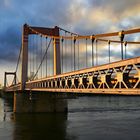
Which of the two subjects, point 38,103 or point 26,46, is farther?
point 26,46

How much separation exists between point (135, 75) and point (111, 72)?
145 inches

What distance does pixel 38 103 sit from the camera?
75.2 metres

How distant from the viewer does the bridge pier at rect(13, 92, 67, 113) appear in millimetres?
74500

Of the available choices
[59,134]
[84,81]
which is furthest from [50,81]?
[84,81]

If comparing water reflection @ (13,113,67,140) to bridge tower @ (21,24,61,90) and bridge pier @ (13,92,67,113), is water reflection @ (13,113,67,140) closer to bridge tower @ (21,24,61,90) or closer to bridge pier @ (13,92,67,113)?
bridge tower @ (21,24,61,90)

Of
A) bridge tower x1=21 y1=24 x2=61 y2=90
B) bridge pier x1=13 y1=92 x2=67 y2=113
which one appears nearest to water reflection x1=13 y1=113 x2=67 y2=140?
bridge tower x1=21 y1=24 x2=61 y2=90

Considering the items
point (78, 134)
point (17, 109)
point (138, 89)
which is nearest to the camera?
point (138, 89)

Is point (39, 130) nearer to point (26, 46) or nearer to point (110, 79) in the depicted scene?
point (110, 79)

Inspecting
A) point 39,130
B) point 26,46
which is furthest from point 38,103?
point 39,130

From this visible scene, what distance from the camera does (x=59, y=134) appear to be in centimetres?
4397

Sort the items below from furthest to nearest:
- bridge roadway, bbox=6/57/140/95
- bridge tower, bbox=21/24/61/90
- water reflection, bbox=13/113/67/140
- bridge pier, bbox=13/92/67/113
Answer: bridge pier, bbox=13/92/67/113 < bridge tower, bbox=21/24/61/90 < water reflection, bbox=13/113/67/140 < bridge roadway, bbox=6/57/140/95

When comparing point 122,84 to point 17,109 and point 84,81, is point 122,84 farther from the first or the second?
point 17,109

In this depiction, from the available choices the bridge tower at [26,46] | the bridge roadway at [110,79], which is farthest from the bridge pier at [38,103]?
the bridge roadway at [110,79]

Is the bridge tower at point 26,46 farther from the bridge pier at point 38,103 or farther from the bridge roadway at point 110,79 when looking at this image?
the bridge roadway at point 110,79
